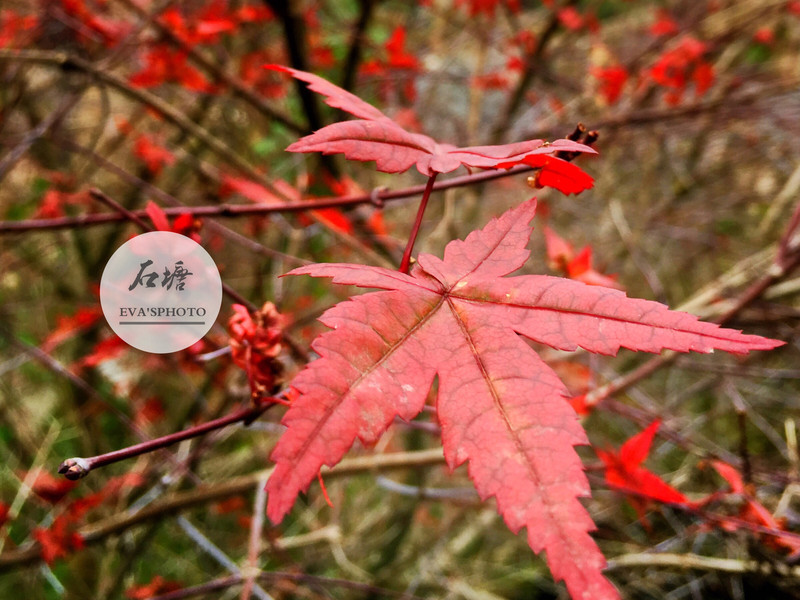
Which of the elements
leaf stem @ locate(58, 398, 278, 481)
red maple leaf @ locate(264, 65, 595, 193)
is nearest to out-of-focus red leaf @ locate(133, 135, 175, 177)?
red maple leaf @ locate(264, 65, 595, 193)

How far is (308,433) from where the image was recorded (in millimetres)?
405

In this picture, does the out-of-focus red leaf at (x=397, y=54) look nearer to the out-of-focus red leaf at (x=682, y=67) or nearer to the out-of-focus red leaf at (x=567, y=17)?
the out-of-focus red leaf at (x=567, y=17)

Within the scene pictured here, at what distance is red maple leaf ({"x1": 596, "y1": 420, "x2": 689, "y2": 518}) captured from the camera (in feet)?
2.89

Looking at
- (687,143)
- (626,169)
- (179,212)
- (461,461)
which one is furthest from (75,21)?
(687,143)

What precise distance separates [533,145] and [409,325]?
23cm

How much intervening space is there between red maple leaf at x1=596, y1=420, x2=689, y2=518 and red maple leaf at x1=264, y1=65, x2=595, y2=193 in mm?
530

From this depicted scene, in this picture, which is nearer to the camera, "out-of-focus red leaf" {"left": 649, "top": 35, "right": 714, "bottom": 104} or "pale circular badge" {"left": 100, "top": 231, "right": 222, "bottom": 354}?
"pale circular badge" {"left": 100, "top": 231, "right": 222, "bottom": 354}

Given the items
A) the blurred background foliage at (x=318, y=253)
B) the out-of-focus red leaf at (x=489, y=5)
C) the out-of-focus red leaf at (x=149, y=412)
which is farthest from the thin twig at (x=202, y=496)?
the out-of-focus red leaf at (x=489, y=5)

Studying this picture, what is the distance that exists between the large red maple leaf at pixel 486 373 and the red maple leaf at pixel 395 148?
3.3 inches

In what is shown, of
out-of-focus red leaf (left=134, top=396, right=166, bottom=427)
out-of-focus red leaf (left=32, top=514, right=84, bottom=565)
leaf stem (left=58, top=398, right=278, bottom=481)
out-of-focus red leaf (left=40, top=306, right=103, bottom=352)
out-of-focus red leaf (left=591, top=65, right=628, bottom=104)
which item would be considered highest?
out-of-focus red leaf (left=591, top=65, right=628, bottom=104)

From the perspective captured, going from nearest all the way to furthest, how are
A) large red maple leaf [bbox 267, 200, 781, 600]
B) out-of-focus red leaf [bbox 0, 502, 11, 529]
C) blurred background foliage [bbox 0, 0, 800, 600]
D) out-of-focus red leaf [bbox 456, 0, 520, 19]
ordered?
large red maple leaf [bbox 267, 200, 781, 600] → out-of-focus red leaf [bbox 0, 502, 11, 529] → blurred background foliage [bbox 0, 0, 800, 600] → out-of-focus red leaf [bbox 456, 0, 520, 19]

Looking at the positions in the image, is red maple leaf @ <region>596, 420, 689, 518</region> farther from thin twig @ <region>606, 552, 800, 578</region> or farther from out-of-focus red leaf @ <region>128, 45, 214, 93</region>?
out-of-focus red leaf @ <region>128, 45, 214, 93</region>

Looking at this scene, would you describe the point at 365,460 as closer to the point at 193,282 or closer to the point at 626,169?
the point at 193,282

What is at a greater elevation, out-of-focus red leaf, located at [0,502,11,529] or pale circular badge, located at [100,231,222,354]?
pale circular badge, located at [100,231,222,354]
